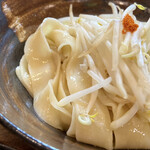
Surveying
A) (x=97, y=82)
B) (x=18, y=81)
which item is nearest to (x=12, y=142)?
(x=18, y=81)

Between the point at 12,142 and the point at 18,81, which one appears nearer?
the point at 12,142

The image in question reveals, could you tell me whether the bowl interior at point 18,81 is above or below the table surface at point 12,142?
above

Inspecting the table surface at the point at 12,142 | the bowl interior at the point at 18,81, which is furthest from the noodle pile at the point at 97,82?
the table surface at the point at 12,142

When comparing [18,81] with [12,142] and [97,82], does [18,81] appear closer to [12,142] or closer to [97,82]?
[12,142]

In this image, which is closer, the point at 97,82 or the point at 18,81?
the point at 97,82

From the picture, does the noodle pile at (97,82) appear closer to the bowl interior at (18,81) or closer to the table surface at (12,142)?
the bowl interior at (18,81)

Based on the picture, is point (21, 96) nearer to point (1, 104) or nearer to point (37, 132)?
point (1, 104)

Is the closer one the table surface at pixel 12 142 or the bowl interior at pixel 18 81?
the bowl interior at pixel 18 81

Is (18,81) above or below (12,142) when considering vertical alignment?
above
